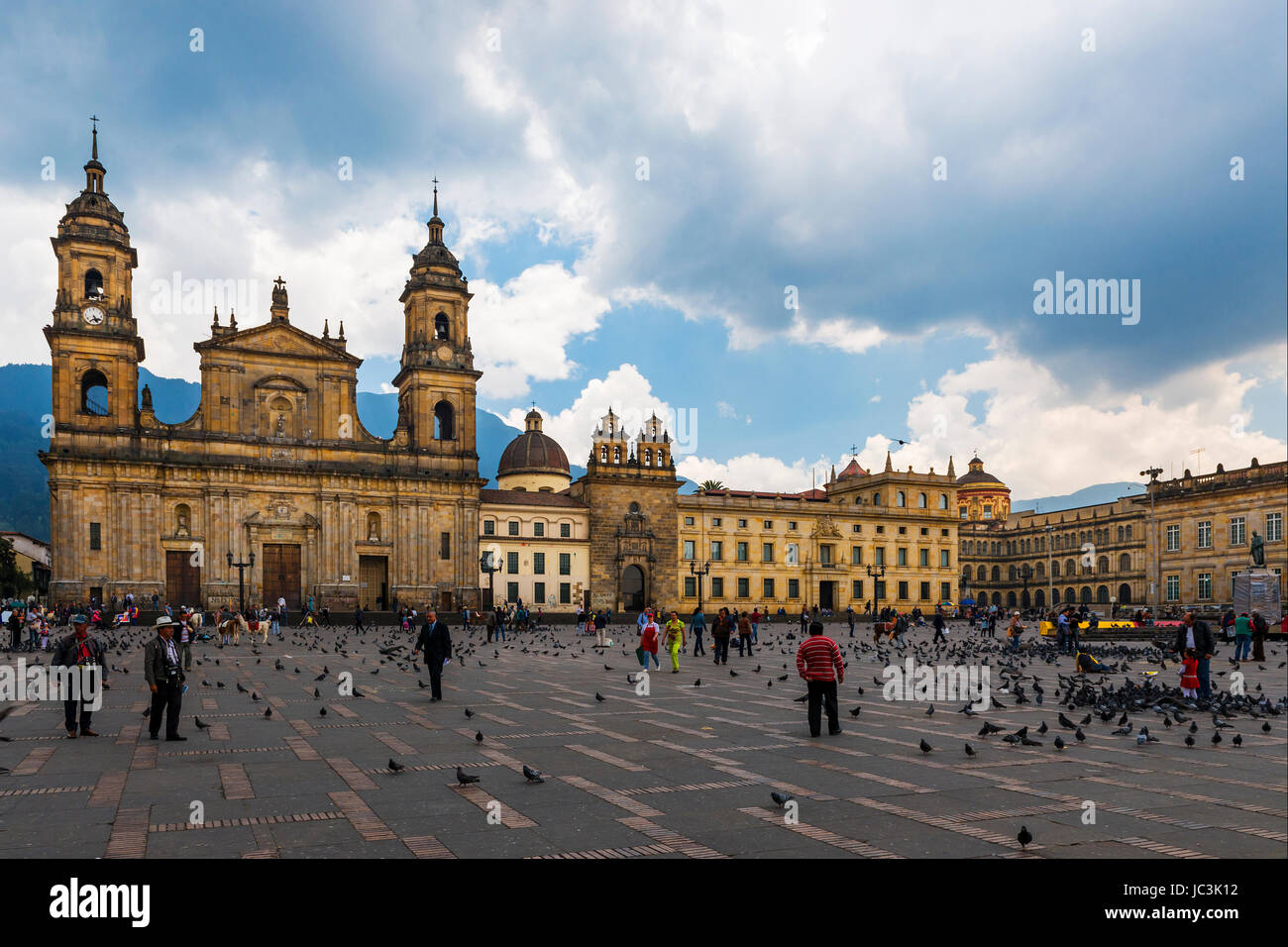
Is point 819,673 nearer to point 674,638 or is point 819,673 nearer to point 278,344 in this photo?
point 674,638

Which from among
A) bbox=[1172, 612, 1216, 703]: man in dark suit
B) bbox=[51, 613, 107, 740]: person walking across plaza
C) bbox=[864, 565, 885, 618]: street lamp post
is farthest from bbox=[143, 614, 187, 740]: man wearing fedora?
bbox=[864, 565, 885, 618]: street lamp post

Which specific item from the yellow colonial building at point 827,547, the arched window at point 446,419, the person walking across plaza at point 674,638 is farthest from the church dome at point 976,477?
the person walking across plaza at point 674,638

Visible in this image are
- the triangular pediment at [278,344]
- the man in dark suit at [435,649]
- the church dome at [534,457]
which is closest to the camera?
the man in dark suit at [435,649]

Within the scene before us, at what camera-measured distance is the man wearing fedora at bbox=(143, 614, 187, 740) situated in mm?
11820

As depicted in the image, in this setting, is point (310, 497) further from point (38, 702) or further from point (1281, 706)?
point (1281, 706)

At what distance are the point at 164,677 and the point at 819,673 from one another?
854 cm

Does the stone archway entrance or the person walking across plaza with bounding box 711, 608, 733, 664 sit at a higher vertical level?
the person walking across plaza with bounding box 711, 608, 733, 664

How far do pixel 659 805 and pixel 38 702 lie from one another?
13453 millimetres

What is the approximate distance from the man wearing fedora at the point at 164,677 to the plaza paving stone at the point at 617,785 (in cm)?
36

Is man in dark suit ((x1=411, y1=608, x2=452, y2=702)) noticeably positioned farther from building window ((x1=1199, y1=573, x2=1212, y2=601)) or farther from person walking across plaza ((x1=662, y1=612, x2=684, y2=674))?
building window ((x1=1199, y1=573, x2=1212, y2=601))

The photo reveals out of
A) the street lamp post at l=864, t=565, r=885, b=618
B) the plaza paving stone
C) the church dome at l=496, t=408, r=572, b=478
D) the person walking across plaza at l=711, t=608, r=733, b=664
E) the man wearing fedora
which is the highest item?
the church dome at l=496, t=408, r=572, b=478

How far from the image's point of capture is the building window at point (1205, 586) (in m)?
68.8

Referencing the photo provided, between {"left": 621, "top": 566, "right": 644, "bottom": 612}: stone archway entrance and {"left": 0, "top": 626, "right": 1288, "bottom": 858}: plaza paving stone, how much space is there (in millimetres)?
54799

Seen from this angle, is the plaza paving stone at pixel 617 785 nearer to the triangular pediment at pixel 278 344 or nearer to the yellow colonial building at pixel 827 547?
the triangular pediment at pixel 278 344
